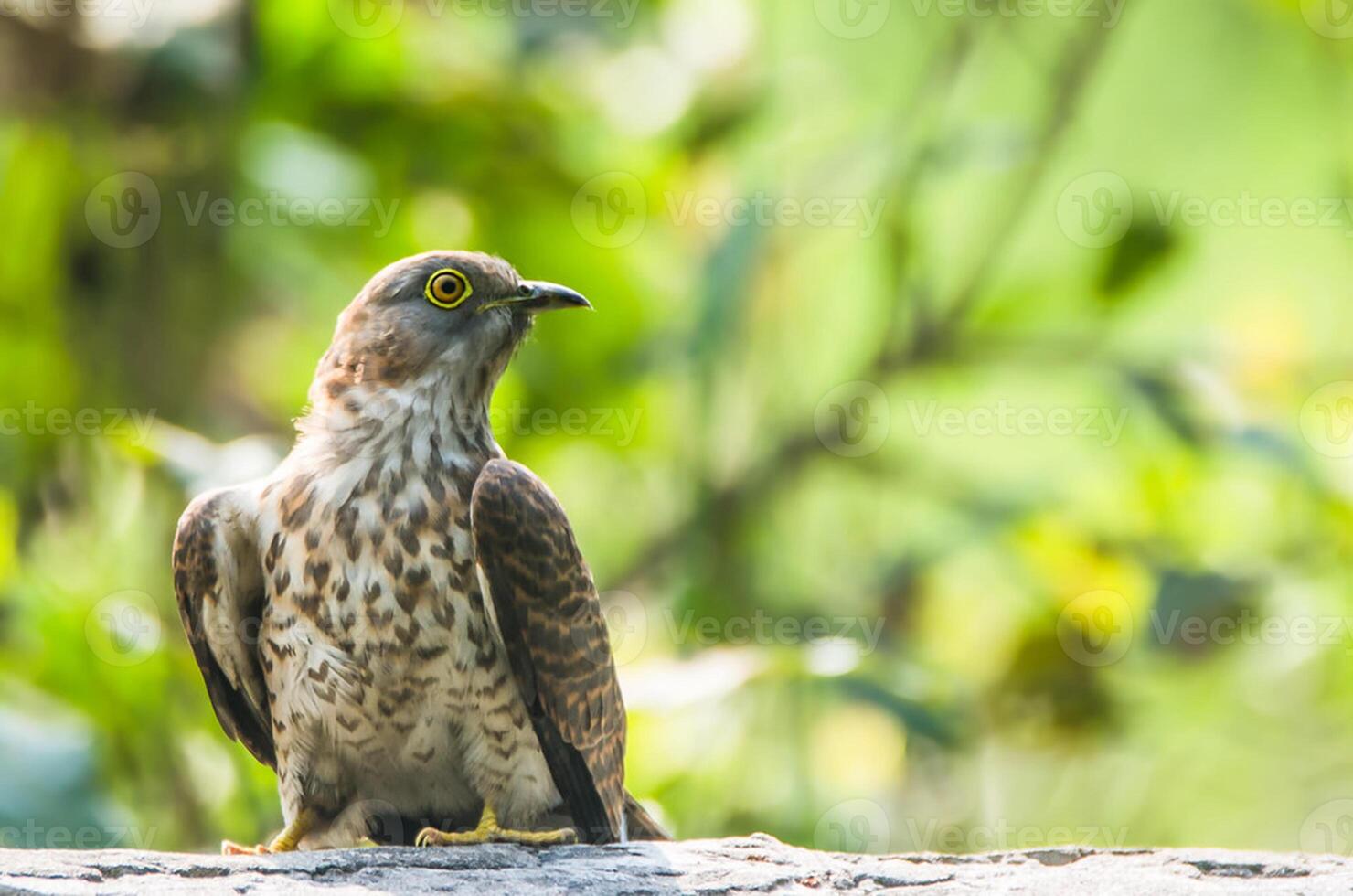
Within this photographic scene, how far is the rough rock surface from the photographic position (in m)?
2.55

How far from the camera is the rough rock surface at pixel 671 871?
2.55 m

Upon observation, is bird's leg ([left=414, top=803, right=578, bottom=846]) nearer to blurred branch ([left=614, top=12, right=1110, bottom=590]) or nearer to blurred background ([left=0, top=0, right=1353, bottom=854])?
blurred background ([left=0, top=0, right=1353, bottom=854])

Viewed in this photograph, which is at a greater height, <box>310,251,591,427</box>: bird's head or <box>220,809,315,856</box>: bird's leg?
<box>310,251,591,427</box>: bird's head

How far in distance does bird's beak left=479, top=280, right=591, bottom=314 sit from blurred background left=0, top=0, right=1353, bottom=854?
6.89ft

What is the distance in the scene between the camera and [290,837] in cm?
324

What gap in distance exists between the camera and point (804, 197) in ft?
23.2

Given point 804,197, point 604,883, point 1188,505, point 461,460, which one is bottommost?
point 604,883

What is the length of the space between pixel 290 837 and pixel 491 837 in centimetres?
45

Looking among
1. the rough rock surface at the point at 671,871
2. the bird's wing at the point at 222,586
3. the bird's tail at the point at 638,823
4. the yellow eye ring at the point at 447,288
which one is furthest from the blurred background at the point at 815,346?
the rough rock surface at the point at 671,871

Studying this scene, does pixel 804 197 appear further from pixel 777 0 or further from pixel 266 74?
pixel 266 74

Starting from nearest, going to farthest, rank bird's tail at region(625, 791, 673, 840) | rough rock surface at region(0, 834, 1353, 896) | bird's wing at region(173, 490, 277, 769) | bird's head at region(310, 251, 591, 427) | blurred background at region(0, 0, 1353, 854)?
rough rock surface at region(0, 834, 1353, 896) < bird's wing at region(173, 490, 277, 769) < bird's head at region(310, 251, 591, 427) < bird's tail at region(625, 791, 673, 840) < blurred background at region(0, 0, 1353, 854)

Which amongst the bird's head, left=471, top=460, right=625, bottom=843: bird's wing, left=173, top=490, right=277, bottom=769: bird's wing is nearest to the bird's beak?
the bird's head

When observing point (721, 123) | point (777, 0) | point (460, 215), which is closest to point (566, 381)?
point (460, 215)

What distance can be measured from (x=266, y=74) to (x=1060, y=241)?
3749mm
